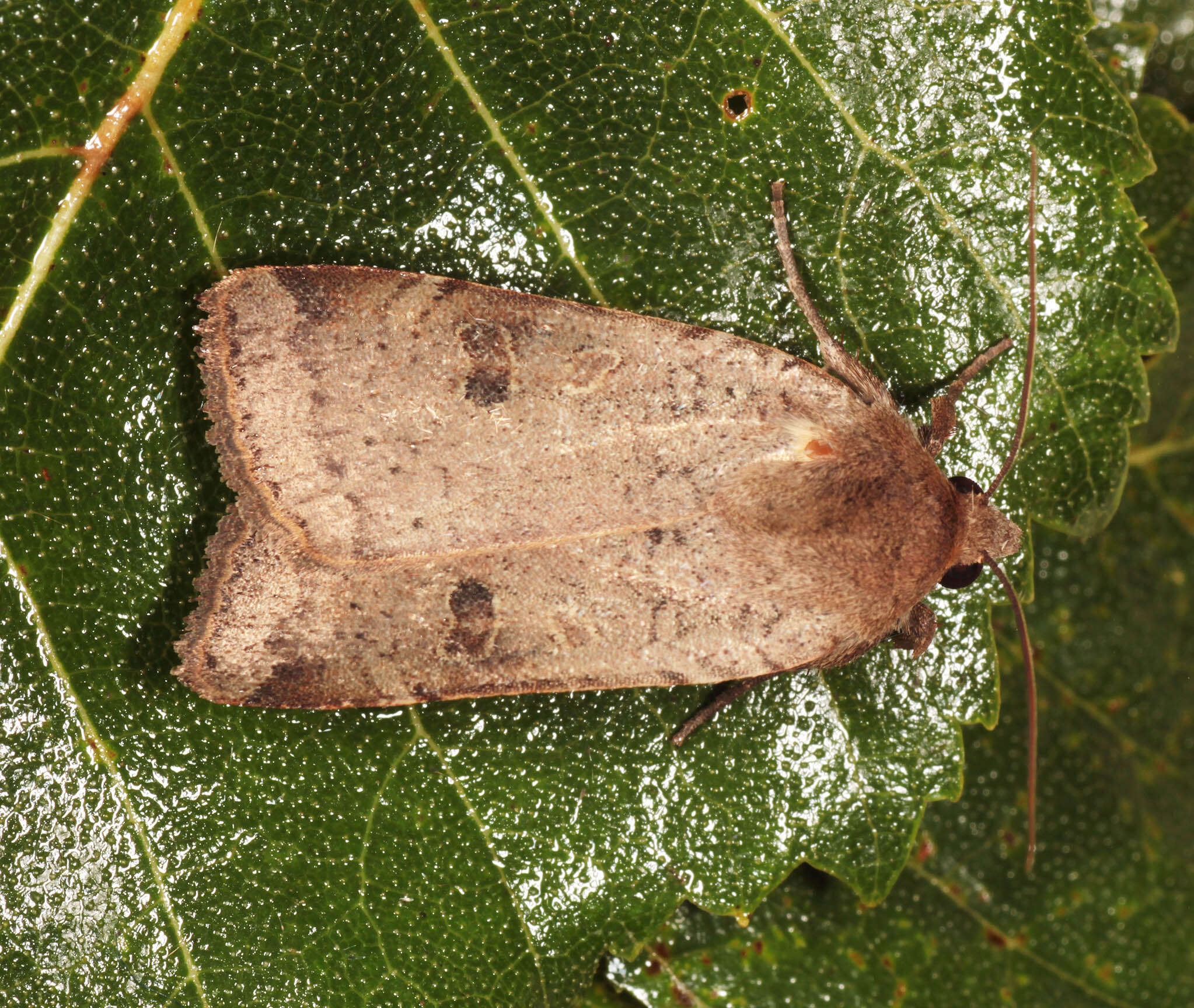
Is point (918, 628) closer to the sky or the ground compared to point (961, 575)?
closer to the ground

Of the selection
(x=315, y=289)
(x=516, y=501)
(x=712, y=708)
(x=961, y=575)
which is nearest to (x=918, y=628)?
(x=961, y=575)

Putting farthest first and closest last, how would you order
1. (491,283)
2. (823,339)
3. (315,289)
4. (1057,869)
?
(1057,869)
(823,339)
(491,283)
(315,289)

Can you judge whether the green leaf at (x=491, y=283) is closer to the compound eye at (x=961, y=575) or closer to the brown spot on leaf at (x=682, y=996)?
the compound eye at (x=961, y=575)

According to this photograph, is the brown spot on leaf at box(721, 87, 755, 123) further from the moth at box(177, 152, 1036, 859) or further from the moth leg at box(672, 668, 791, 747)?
the moth leg at box(672, 668, 791, 747)

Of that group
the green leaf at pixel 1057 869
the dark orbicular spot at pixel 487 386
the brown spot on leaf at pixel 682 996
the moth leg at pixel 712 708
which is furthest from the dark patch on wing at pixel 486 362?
the brown spot on leaf at pixel 682 996

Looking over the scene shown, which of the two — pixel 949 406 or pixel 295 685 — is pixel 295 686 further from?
pixel 949 406

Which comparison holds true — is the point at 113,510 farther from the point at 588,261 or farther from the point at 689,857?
the point at 689,857

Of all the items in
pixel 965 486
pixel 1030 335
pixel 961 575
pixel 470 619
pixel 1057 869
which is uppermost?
pixel 1030 335
